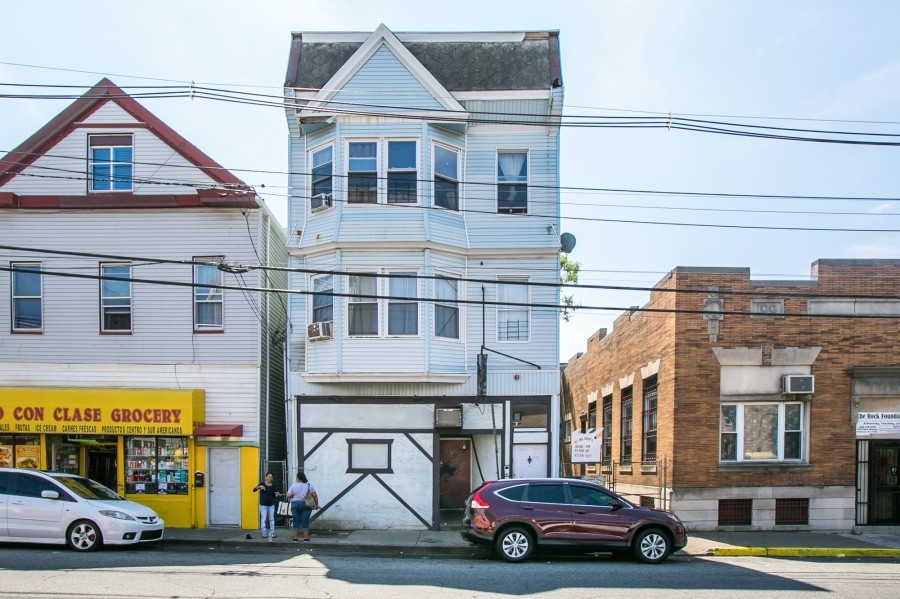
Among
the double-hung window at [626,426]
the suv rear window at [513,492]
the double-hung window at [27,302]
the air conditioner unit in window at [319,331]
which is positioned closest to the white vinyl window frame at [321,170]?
the air conditioner unit in window at [319,331]

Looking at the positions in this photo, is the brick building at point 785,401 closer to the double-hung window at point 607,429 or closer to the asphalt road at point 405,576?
the asphalt road at point 405,576

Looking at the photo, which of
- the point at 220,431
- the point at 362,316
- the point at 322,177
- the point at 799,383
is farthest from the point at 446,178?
the point at 799,383

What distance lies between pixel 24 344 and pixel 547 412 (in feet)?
40.1

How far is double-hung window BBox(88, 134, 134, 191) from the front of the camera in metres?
19.9

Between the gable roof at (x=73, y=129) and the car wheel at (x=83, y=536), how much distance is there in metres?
8.29

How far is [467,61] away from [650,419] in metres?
9.98

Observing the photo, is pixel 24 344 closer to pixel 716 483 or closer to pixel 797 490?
pixel 716 483

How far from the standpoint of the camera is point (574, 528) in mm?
14617

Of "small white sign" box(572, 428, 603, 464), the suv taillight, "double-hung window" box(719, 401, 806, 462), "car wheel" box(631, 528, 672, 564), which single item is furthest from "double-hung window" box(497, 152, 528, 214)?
"car wheel" box(631, 528, 672, 564)

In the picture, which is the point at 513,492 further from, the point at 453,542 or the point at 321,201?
the point at 321,201

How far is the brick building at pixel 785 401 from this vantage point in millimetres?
18812

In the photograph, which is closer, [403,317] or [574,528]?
[574,528]

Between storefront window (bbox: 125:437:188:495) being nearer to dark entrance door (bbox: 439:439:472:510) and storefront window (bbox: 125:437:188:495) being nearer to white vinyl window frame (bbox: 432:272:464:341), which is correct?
dark entrance door (bbox: 439:439:472:510)

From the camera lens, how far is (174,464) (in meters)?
19.3
